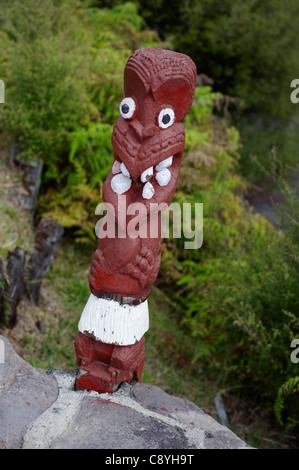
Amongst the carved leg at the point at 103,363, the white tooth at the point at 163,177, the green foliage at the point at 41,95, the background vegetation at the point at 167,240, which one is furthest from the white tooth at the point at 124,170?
the green foliage at the point at 41,95

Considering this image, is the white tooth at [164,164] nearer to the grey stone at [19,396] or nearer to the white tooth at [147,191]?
the white tooth at [147,191]

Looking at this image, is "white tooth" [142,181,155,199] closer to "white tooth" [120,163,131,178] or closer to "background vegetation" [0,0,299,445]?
"white tooth" [120,163,131,178]

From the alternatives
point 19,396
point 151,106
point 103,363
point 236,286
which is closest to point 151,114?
point 151,106

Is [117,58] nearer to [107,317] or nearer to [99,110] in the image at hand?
[99,110]

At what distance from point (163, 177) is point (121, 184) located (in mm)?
175

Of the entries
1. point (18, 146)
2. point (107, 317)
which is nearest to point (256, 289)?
point (107, 317)

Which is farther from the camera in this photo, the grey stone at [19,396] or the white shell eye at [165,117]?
the white shell eye at [165,117]

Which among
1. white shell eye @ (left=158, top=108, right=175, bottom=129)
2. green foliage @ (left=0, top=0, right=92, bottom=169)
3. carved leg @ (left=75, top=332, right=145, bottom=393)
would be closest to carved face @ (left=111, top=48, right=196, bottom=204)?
white shell eye @ (left=158, top=108, right=175, bottom=129)

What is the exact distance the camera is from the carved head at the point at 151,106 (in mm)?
1734

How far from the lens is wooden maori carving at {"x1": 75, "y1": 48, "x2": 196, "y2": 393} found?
177 centimetres

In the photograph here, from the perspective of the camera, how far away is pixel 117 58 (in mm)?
4285

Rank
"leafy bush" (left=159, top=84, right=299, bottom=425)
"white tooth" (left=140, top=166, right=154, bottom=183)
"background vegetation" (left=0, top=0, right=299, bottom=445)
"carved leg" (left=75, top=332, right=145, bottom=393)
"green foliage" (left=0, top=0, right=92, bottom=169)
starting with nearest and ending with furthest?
"white tooth" (left=140, top=166, right=154, bottom=183) → "carved leg" (left=75, top=332, right=145, bottom=393) → "leafy bush" (left=159, top=84, right=299, bottom=425) → "background vegetation" (left=0, top=0, right=299, bottom=445) → "green foliage" (left=0, top=0, right=92, bottom=169)

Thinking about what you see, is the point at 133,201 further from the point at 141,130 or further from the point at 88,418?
the point at 88,418

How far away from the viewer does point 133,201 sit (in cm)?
191
